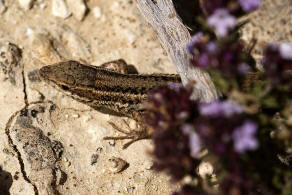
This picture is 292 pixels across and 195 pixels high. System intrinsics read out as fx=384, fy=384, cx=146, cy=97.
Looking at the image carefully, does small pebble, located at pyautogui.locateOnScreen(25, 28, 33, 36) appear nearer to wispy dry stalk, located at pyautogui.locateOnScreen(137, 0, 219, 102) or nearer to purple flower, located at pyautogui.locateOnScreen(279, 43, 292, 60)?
wispy dry stalk, located at pyautogui.locateOnScreen(137, 0, 219, 102)

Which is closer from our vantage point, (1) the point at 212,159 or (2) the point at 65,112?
(1) the point at 212,159

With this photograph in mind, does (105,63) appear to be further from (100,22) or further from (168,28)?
(168,28)

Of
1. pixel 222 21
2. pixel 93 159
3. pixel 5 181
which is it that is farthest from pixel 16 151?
pixel 222 21

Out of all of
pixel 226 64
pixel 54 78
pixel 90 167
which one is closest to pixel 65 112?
pixel 54 78

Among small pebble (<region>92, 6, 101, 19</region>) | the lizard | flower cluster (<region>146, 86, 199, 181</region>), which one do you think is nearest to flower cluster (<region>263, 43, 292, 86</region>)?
Answer: flower cluster (<region>146, 86, 199, 181</region>)

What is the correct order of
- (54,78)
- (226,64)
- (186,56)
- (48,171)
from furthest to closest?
(54,78)
(48,171)
(186,56)
(226,64)

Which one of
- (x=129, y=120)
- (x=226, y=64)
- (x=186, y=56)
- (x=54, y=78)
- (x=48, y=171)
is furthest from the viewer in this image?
(x=129, y=120)
